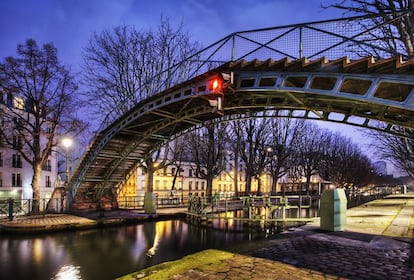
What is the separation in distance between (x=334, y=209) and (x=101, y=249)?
33.2ft

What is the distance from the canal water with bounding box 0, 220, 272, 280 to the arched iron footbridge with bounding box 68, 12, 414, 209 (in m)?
6.46

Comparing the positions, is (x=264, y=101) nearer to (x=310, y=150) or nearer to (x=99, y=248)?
(x=99, y=248)

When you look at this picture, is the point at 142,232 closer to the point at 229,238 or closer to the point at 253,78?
the point at 229,238

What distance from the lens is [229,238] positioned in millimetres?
16500

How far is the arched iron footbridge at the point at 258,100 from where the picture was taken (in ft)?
31.2

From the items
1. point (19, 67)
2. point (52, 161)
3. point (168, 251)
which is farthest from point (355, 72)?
point (52, 161)

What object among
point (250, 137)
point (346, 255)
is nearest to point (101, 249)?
point (346, 255)

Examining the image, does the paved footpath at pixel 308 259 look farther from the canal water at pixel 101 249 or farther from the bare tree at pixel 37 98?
the bare tree at pixel 37 98

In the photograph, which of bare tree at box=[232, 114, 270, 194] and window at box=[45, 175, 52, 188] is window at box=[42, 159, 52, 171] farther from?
bare tree at box=[232, 114, 270, 194]

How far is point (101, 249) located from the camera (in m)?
13.9

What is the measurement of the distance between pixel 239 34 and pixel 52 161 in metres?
47.1

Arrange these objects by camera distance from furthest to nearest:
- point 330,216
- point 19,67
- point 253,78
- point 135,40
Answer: point 135,40 → point 19,67 → point 253,78 → point 330,216

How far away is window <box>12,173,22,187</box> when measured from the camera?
137 ft

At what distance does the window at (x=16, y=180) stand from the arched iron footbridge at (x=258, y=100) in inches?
889
